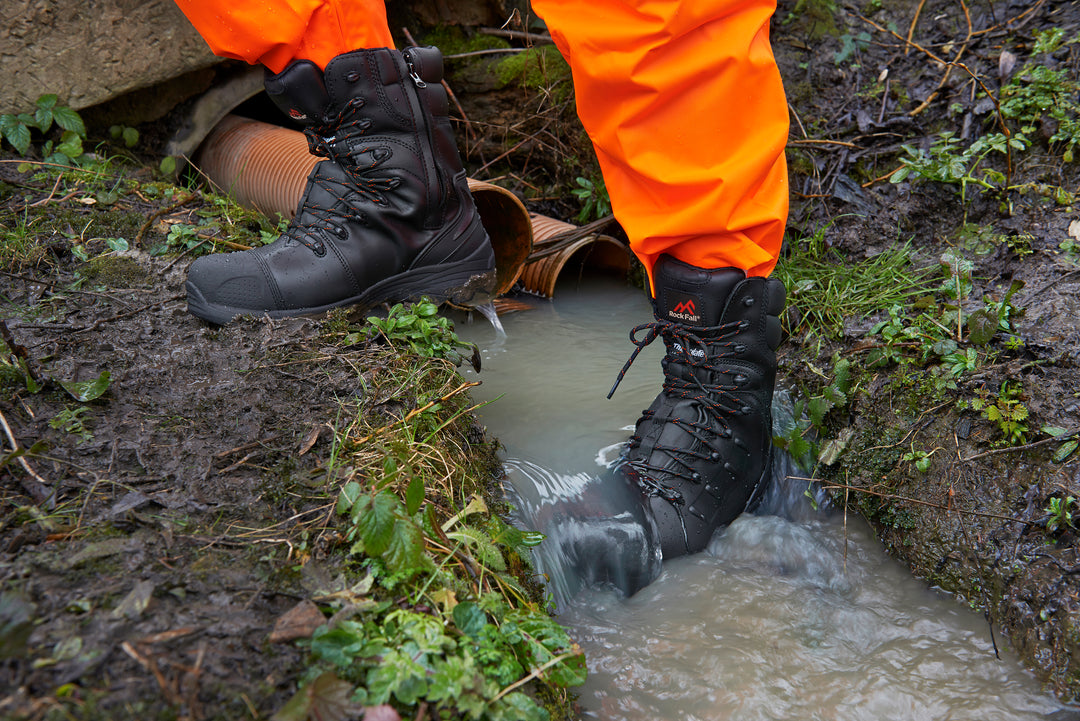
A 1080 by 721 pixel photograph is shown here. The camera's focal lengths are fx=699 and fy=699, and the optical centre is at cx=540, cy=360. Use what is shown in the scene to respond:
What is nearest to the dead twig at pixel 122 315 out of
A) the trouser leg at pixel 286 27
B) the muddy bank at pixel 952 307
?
the trouser leg at pixel 286 27

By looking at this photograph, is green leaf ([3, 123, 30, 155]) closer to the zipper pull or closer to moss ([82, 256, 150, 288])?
moss ([82, 256, 150, 288])

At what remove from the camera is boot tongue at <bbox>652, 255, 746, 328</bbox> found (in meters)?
1.83

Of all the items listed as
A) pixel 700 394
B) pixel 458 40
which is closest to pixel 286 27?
pixel 700 394

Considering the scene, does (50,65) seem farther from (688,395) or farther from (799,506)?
(799,506)

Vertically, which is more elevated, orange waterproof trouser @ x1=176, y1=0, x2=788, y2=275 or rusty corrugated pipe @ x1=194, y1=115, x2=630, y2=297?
orange waterproof trouser @ x1=176, y1=0, x2=788, y2=275

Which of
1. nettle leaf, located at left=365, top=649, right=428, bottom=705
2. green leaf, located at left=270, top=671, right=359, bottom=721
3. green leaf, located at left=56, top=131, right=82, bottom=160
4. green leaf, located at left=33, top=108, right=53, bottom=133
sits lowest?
nettle leaf, located at left=365, top=649, right=428, bottom=705

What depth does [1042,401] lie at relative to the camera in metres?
1.82

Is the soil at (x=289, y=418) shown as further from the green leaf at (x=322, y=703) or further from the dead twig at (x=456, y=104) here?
the dead twig at (x=456, y=104)

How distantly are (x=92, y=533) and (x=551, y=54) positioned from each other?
3269 millimetres

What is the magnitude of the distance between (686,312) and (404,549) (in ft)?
3.40

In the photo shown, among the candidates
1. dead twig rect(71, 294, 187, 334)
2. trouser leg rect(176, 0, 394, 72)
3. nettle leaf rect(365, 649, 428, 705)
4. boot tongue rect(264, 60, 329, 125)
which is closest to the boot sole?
dead twig rect(71, 294, 187, 334)

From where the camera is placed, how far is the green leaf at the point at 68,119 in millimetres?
3076

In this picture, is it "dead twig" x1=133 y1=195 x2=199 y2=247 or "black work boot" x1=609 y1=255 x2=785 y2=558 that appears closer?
"black work boot" x1=609 y1=255 x2=785 y2=558

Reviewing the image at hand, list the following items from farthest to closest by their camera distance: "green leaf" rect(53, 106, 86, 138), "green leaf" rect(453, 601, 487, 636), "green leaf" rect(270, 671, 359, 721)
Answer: "green leaf" rect(53, 106, 86, 138) → "green leaf" rect(453, 601, 487, 636) → "green leaf" rect(270, 671, 359, 721)
